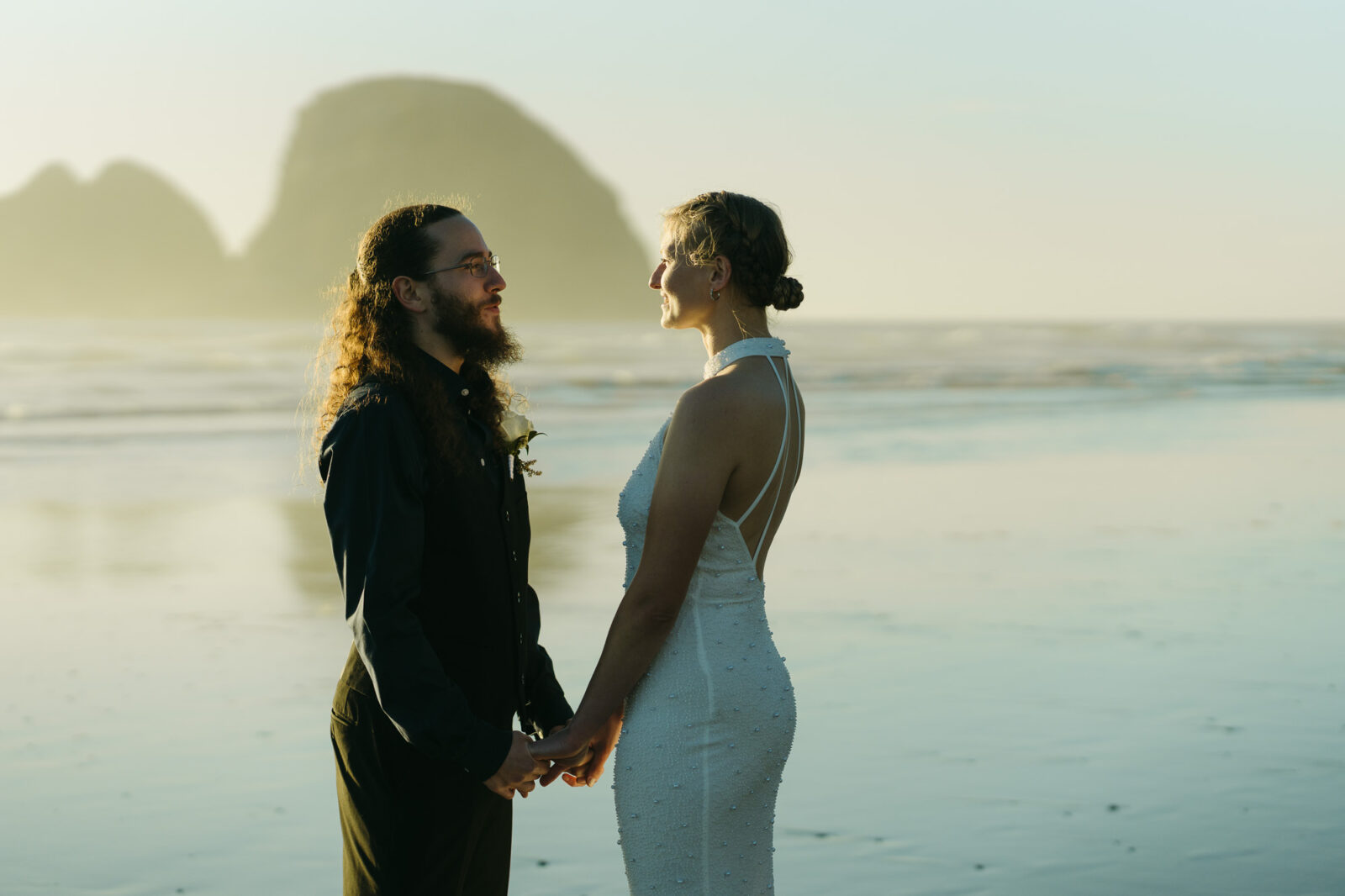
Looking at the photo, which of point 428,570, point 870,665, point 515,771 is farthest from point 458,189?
point 515,771

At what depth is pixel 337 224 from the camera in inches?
4958

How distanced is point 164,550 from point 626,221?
132m

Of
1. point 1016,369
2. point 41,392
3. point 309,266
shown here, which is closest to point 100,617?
point 41,392

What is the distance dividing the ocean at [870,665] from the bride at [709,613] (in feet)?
3.08

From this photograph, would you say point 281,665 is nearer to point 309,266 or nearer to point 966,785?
point 966,785

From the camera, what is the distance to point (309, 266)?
11944cm

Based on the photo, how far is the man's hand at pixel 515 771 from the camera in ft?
8.61

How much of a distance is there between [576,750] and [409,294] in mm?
1085

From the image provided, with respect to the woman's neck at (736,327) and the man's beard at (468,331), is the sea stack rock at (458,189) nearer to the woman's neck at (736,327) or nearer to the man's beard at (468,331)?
the man's beard at (468,331)

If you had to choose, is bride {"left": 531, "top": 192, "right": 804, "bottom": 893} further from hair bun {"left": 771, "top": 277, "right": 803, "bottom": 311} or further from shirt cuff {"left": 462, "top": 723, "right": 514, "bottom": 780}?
shirt cuff {"left": 462, "top": 723, "right": 514, "bottom": 780}

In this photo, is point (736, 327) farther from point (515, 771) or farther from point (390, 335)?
point (515, 771)

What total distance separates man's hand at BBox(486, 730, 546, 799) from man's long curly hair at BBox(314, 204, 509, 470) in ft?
2.05

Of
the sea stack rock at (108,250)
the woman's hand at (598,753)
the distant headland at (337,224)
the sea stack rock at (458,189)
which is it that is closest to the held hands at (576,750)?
the woman's hand at (598,753)

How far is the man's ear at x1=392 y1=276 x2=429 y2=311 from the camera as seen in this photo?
9.32 feet
